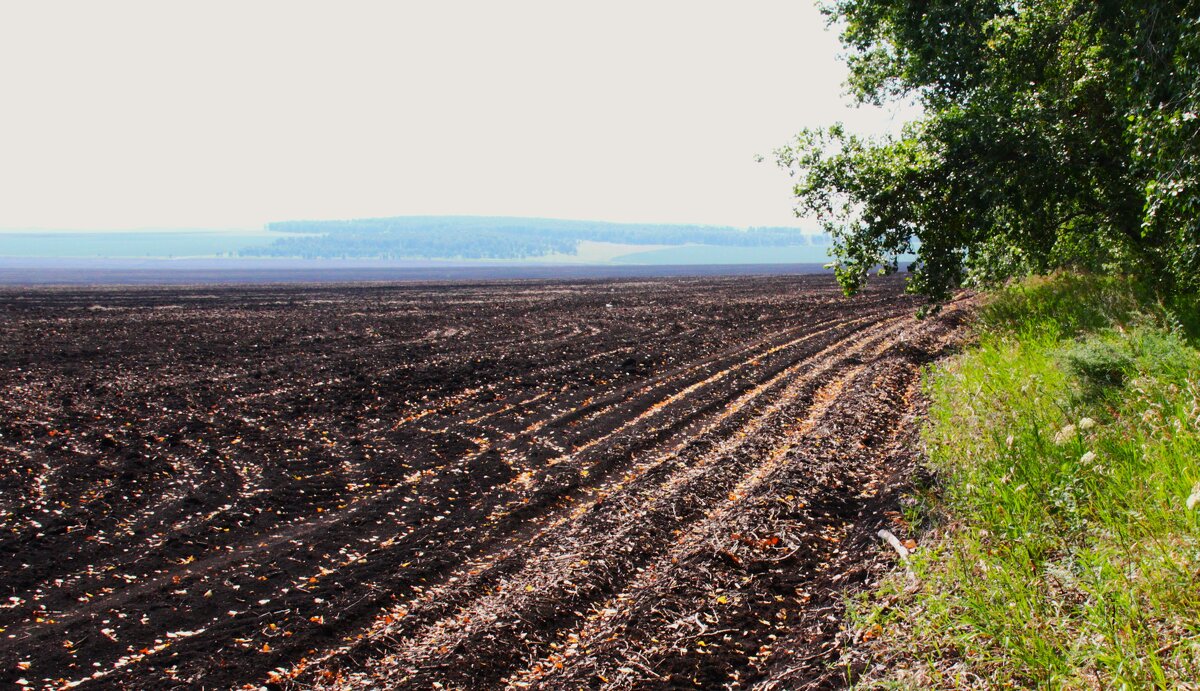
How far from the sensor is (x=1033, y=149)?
39.0ft

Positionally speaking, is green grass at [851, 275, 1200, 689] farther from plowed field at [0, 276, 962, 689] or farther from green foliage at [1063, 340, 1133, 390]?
plowed field at [0, 276, 962, 689]

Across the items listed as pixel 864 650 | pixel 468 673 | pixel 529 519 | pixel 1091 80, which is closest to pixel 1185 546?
pixel 864 650

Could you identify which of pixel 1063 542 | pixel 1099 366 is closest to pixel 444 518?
pixel 1063 542

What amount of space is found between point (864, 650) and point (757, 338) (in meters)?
15.4

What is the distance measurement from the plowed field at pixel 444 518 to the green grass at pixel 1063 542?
1.70ft

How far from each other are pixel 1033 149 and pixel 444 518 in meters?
10.2

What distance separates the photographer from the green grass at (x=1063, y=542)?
4.09 metres

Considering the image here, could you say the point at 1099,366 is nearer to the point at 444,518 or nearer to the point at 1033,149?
the point at 1033,149

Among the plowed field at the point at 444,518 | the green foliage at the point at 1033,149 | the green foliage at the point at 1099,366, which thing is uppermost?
the green foliage at the point at 1033,149

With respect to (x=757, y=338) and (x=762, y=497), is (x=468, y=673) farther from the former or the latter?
(x=757, y=338)

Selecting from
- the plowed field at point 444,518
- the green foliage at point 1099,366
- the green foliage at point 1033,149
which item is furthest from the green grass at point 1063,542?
the green foliage at point 1033,149

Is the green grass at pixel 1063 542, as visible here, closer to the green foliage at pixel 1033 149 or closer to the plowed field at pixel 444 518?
the plowed field at pixel 444 518

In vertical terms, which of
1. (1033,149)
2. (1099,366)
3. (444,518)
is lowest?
(444,518)

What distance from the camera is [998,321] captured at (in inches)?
643
